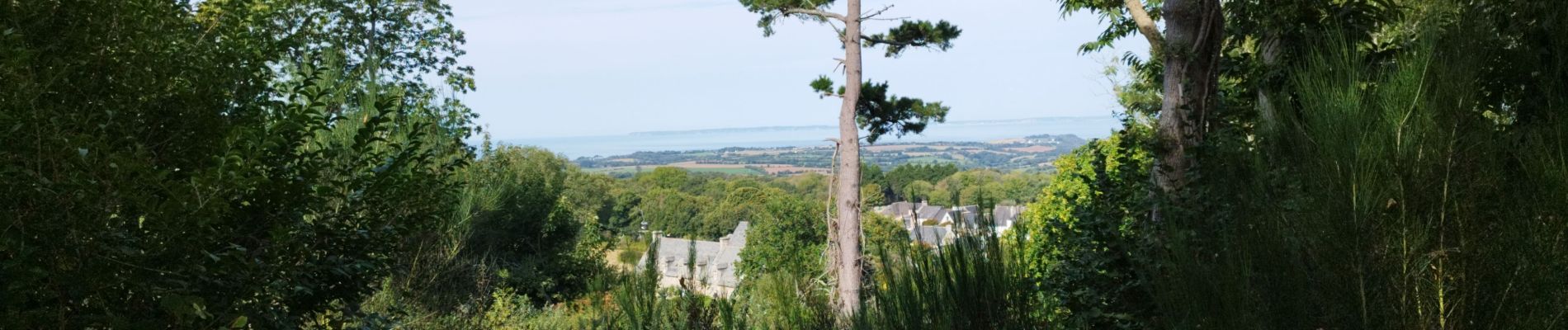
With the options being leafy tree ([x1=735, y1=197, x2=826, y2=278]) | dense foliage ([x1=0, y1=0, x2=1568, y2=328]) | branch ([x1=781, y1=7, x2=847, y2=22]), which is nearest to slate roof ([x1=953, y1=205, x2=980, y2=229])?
dense foliage ([x1=0, y1=0, x2=1568, y2=328])

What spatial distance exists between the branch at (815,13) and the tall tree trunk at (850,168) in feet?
0.52

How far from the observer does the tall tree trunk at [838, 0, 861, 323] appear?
35.4 ft

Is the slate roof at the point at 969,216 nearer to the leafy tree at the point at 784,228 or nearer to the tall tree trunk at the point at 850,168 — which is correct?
the tall tree trunk at the point at 850,168

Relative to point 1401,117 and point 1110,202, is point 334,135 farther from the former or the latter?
point 1401,117

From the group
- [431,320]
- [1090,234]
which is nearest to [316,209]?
[1090,234]

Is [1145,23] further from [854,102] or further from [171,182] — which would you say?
[854,102]

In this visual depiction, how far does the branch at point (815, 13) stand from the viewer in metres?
11.4

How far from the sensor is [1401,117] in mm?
1902

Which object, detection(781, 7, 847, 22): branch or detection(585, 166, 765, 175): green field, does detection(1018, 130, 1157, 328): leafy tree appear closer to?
detection(781, 7, 847, 22): branch

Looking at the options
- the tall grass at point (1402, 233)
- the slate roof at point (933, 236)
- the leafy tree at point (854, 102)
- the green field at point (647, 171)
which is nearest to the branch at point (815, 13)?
the leafy tree at point (854, 102)

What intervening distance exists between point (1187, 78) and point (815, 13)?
25.7 ft

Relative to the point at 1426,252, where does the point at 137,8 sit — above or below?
above

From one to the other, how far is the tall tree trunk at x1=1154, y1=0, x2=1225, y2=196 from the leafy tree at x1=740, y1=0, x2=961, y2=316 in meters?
5.86

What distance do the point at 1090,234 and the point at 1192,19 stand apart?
3.82 feet
